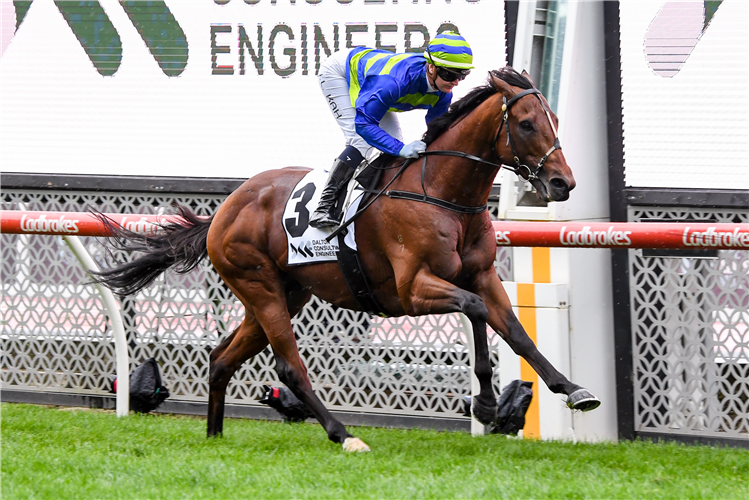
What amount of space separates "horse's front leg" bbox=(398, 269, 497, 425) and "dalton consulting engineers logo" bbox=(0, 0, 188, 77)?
10.1ft

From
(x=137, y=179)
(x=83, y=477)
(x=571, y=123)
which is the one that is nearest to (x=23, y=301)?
(x=137, y=179)

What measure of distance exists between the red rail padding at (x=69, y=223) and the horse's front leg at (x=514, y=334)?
2136mm

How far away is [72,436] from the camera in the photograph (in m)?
5.26

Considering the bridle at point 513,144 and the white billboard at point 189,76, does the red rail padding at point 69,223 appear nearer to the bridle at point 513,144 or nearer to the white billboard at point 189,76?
the white billboard at point 189,76

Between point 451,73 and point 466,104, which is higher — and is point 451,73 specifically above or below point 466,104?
above

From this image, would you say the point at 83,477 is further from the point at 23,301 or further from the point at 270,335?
the point at 23,301

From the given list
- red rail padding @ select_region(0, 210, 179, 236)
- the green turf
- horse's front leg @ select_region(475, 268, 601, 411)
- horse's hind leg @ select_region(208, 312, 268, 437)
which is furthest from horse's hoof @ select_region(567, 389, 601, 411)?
red rail padding @ select_region(0, 210, 179, 236)

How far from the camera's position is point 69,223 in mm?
5805

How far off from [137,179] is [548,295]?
305 cm

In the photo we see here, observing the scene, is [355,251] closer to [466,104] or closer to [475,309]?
[475,309]

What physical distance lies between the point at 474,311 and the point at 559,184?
0.68 metres

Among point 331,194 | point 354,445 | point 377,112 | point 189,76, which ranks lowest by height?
point 354,445

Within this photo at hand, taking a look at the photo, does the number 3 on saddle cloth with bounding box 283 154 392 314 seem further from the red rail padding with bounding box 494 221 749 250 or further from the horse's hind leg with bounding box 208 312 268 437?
the red rail padding with bounding box 494 221 749 250

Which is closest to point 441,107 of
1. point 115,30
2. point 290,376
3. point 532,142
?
point 532,142
